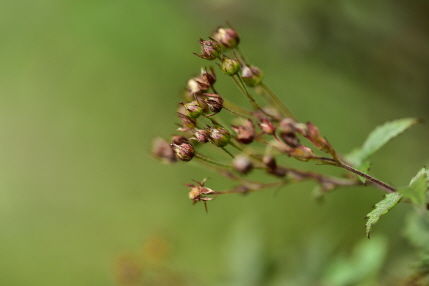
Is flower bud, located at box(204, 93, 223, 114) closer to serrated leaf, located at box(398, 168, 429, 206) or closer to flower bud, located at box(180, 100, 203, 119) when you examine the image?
flower bud, located at box(180, 100, 203, 119)

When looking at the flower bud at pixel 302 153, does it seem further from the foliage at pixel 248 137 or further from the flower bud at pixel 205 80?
the flower bud at pixel 205 80

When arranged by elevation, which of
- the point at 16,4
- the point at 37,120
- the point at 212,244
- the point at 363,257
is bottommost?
the point at 363,257

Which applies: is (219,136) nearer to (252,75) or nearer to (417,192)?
(252,75)

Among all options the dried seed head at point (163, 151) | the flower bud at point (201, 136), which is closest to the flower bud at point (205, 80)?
the flower bud at point (201, 136)

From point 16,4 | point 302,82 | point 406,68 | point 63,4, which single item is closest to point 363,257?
point 406,68

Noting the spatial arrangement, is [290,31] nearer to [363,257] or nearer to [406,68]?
[406,68]
